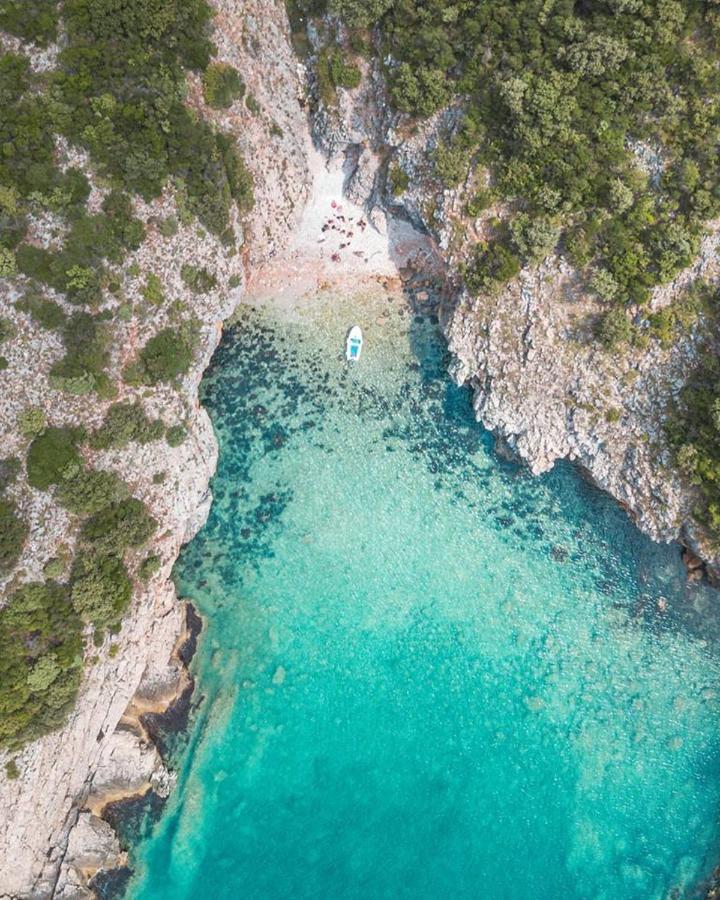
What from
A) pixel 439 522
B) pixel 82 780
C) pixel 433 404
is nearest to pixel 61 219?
pixel 433 404

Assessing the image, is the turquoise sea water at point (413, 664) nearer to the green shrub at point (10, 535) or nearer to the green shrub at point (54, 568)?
the green shrub at point (54, 568)

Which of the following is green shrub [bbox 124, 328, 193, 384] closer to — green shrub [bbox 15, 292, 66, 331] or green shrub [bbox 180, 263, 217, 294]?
green shrub [bbox 180, 263, 217, 294]

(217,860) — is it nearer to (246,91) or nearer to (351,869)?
(351,869)

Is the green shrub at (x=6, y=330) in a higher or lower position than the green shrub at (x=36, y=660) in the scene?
higher

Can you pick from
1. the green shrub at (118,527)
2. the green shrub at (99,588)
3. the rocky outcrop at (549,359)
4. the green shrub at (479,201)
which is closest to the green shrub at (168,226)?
the rocky outcrop at (549,359)

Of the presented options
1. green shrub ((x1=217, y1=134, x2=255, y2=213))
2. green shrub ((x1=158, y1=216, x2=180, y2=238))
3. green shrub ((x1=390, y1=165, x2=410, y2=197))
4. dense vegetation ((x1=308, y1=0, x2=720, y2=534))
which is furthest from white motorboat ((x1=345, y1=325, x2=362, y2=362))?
green shrub ((x1=158, y1=216, x2=180, y2=238))

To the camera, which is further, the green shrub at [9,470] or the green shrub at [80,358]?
the green shrub at [80,358]

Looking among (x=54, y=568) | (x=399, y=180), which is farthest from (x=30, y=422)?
(x=399, y=180)
